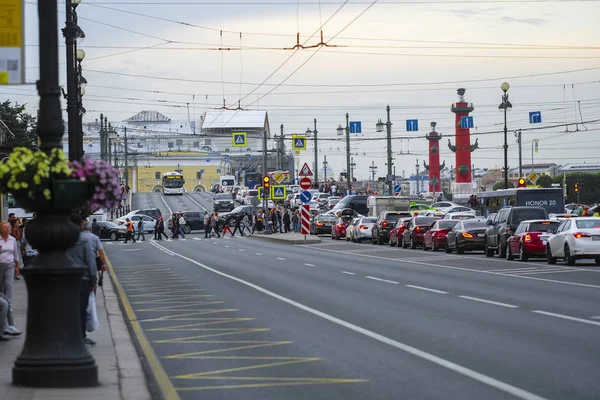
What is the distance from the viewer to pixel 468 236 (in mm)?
43469

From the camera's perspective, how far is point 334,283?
2652 cm

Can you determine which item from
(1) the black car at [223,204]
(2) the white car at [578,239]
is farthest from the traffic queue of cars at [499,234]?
(1) the black car at [223,204]

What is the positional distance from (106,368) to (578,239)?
22.1 meters

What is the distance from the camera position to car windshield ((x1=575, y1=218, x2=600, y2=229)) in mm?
32000

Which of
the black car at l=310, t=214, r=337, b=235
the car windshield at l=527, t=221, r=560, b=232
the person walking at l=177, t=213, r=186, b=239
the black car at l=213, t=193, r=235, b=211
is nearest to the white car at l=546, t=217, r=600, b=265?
the car windshield at l=527, t=221, r=560, b=232

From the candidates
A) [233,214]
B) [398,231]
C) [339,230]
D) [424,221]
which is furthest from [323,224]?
[424,221]

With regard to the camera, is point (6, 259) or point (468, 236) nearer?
point (6, 259)

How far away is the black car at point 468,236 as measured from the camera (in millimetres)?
43469

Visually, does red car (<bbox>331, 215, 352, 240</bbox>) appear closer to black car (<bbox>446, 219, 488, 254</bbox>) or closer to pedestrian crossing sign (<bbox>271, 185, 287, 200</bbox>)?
pedestrian crossing sign (<bbox>271, 185, 287, 200</bbox>)

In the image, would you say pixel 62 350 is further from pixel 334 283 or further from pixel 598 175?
pixel 598 175

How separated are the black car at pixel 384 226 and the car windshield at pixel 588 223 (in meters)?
25.0

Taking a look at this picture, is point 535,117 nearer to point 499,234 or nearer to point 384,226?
point 384,226

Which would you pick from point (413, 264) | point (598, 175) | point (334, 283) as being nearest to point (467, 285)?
point (334, 283)

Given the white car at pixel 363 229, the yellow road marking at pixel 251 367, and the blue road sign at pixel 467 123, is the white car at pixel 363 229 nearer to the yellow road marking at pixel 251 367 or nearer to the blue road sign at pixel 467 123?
the blue road sign at pixel 467 123
